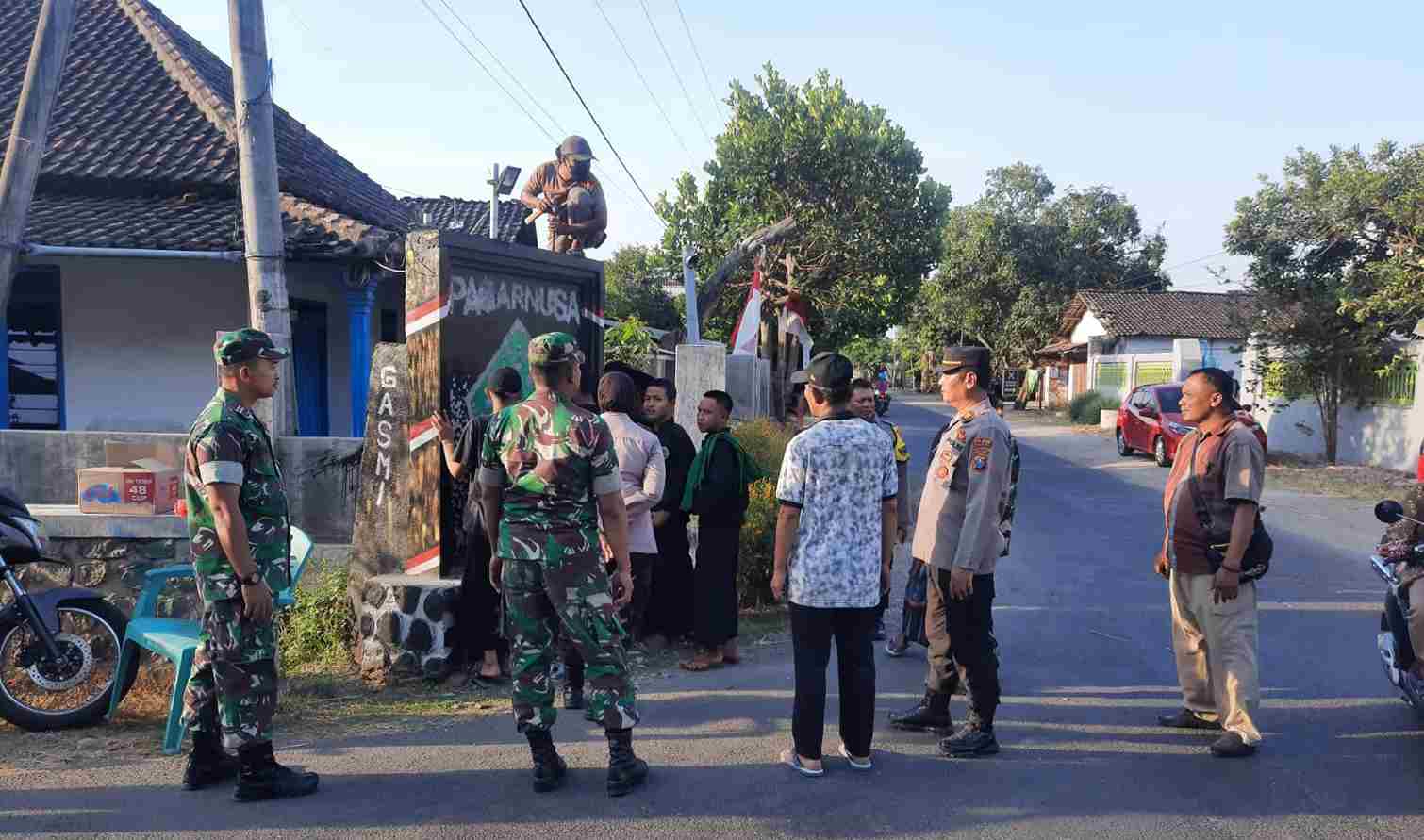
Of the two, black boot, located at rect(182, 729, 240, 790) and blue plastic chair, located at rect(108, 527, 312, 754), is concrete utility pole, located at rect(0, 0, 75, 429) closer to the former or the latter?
blue plastic chair, located at rect(108, 527, 312, 754)

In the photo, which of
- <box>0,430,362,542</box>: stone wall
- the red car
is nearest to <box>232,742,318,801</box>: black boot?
<box>0,430,362,542</box>: stone wall

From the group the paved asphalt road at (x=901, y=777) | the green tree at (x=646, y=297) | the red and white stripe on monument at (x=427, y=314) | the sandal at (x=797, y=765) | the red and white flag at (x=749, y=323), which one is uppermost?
the green tree at (x=646, y=297)

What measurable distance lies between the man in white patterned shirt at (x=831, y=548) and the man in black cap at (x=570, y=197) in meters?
3.76

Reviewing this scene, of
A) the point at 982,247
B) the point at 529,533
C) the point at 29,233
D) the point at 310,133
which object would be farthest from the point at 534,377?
the point at 982,247

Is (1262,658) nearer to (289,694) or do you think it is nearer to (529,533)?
(529,533)

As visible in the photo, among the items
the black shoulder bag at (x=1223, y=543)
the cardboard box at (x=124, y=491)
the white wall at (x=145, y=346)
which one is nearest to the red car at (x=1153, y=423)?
the black shoulder bag at (x=1223, y=543)

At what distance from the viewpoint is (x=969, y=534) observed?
4.28 m

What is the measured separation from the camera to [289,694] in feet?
17.3

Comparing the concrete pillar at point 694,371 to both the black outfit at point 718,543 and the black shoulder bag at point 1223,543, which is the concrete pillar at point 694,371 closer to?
the black outfit at point 718,543

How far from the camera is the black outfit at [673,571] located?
5.99m

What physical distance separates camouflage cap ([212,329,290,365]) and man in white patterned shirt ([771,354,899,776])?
2069mm

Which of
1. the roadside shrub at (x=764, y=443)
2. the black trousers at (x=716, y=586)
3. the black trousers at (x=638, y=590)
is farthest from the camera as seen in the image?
the roadside shrub at (x=764, y=443)

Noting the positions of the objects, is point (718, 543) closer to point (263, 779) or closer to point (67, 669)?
point (263, 779)

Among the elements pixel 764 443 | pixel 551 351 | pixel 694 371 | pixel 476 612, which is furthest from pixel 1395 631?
pixel 694 371
